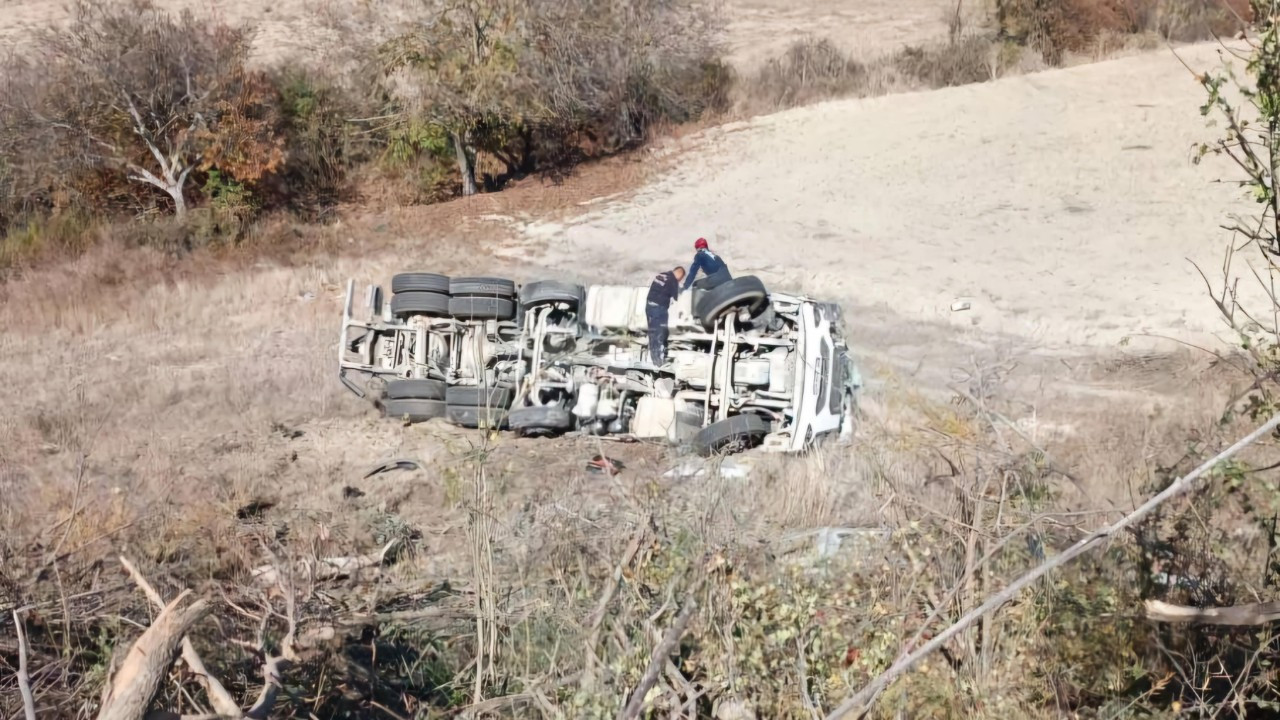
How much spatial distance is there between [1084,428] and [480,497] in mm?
7361

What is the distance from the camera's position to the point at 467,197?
2306 centimetres

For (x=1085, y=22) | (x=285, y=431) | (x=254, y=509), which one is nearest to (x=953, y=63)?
(x=1085, y=22)

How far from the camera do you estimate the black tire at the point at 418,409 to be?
34.5 ft

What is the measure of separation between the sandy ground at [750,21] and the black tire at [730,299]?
20438mm

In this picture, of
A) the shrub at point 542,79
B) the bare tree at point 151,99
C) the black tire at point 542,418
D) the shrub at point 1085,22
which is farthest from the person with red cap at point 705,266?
the shrub at point 1085,22

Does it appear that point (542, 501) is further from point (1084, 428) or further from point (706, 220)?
point (706, 220)

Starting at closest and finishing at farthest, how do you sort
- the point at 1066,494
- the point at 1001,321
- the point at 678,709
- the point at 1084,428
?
the point at 678,709
the point at 1066,494
the point at 1084,428
the point at 1001,321

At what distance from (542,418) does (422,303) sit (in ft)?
6.28

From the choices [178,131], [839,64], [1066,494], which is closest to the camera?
[1066,494]

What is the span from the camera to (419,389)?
10516mm

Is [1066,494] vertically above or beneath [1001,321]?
above

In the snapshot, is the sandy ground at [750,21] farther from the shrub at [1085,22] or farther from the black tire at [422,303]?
the black tire at [422,303]

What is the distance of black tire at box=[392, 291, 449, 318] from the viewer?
35.0 feet

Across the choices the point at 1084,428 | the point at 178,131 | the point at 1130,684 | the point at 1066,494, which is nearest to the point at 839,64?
the point at 178,131
